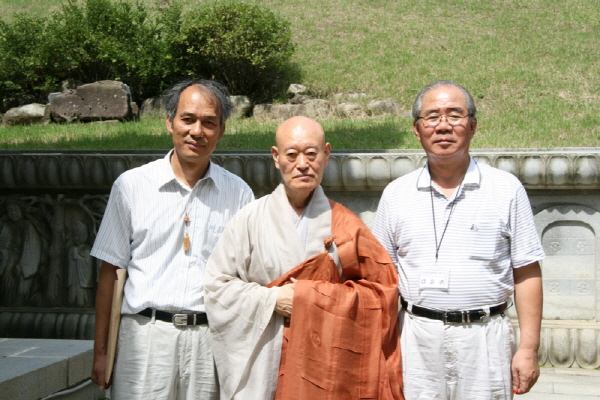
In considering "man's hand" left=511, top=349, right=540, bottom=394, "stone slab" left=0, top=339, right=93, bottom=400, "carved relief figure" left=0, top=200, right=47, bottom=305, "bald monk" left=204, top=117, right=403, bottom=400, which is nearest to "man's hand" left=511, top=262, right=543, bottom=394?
"man's hand" left=511, top=349, right=540, bottom=394

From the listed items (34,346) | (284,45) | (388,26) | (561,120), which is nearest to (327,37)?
(388,26)

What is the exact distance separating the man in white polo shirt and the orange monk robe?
153 millimetres

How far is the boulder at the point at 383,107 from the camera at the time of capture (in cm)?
926

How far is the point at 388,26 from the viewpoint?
1370 centimetres

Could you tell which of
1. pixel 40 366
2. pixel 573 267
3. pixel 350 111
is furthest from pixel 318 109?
pixel 40 366

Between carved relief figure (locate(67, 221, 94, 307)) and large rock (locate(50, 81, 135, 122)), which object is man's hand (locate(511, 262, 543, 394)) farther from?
large rock (locate(50, 81, 135, 122))

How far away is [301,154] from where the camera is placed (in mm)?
2436

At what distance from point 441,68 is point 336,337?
932 cm

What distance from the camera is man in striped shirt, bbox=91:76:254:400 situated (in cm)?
255

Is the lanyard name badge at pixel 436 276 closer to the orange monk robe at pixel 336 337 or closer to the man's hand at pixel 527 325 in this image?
the orange monk robe at pixel 336 337

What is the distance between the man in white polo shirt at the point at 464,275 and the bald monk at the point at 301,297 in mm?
130

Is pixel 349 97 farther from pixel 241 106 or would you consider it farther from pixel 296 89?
pixel 241 106

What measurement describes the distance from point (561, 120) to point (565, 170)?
11.9 feet

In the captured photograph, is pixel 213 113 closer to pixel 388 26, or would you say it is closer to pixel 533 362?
pixel 533 362
